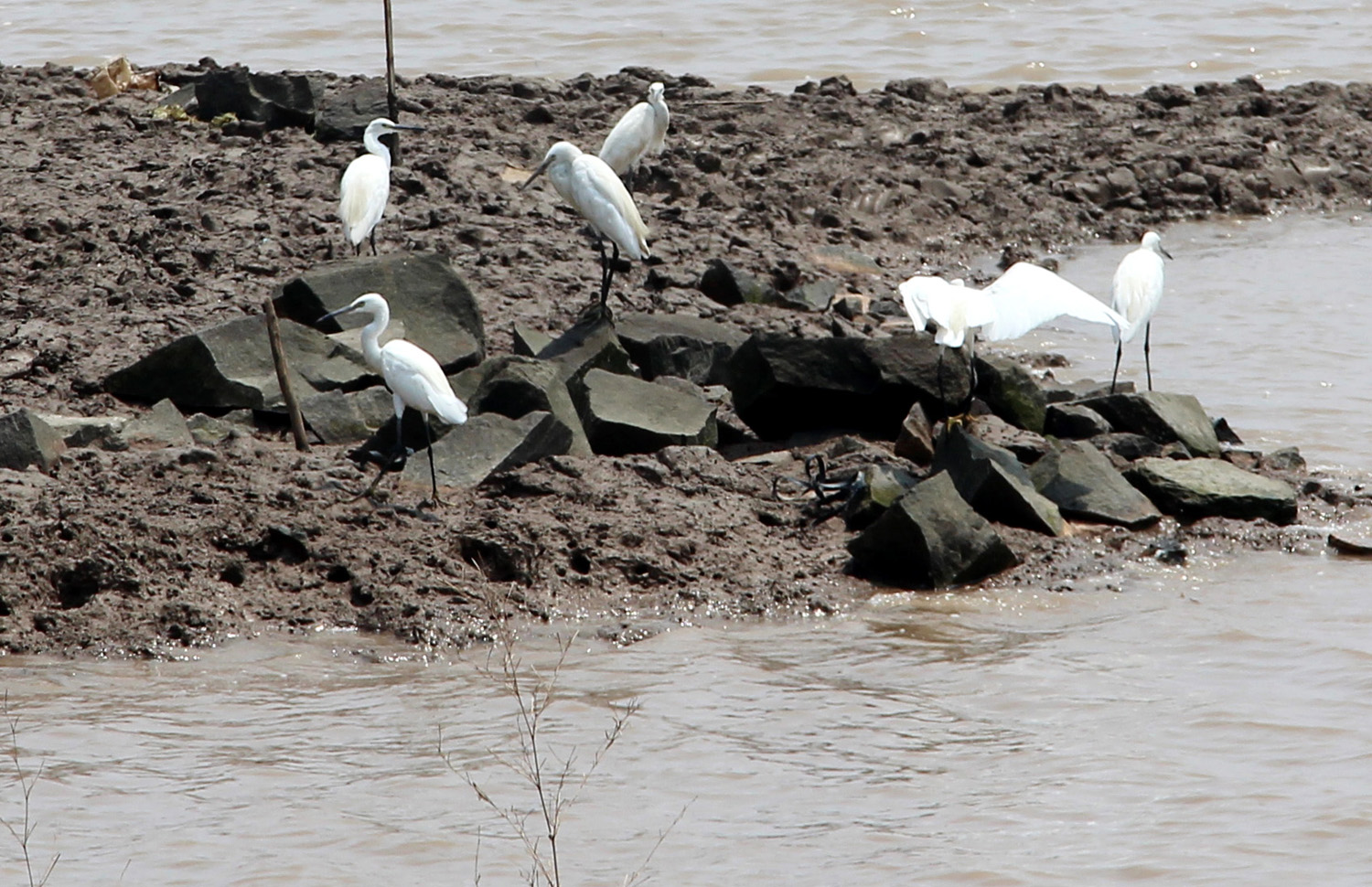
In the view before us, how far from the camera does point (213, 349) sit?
826cm

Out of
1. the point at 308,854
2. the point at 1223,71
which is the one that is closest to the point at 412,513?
the point at 308,854

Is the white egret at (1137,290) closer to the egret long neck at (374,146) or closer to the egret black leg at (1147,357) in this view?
the egret black leg at (1147,357)

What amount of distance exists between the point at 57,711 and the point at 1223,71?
16.6 metres

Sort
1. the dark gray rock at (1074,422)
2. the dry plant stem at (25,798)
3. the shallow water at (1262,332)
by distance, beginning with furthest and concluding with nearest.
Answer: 1. the shallow water at (1262,332)
2. the dark gray rock at (1074,422)
3. the dry plant stem at (25,798)

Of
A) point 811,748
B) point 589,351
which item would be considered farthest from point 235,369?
point 811,748

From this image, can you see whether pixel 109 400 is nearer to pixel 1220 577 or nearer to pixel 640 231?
pixel 640 231

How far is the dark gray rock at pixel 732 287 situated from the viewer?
10539 millimetres

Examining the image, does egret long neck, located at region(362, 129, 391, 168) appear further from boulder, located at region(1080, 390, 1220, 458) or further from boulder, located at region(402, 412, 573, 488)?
boulder, located at region(1080, 390, 1220, 458)

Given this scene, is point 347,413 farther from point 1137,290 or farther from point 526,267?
point 1137,290

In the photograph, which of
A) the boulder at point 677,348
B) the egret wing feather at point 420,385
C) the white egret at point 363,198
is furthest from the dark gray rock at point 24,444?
the white egret at point 363,198

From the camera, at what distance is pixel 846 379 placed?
834 cm

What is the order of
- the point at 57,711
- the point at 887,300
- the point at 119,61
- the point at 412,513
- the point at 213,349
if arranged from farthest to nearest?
the point at 119,61 → the point at 887,300 → the point at 213,349 → the point at 412,513 → the point at 57,711

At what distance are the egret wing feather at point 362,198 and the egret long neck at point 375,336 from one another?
2199mm

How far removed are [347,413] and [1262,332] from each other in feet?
20.0
